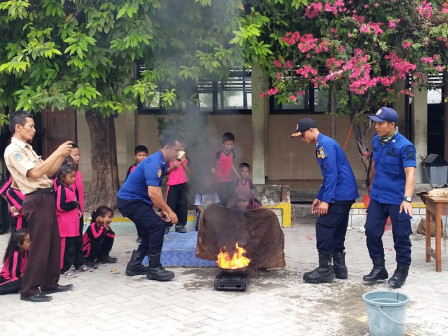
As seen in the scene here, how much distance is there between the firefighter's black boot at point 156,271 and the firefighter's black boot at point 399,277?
2.47m

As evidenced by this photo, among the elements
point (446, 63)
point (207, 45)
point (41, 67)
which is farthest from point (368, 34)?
point (41, 67)

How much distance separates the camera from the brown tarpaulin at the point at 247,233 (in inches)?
259

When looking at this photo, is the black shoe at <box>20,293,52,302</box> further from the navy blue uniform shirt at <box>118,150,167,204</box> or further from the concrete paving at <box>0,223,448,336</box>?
the navy blue uniform shirt at <box>118,150,167,204</box>

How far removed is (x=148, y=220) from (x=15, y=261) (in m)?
1.50

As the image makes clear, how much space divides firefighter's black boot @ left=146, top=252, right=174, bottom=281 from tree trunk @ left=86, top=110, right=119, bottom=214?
3.58 meters

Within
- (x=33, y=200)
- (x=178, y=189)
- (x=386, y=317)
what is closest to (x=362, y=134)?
(x=178, y=189)

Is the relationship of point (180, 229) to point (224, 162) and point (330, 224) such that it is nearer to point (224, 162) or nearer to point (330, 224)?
point (224, 162)

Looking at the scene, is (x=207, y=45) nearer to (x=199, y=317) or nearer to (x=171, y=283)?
(x=171, y=283)

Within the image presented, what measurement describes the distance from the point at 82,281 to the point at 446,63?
655 centimetres

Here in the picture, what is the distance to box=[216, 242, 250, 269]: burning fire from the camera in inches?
250

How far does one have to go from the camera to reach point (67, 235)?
6.75m

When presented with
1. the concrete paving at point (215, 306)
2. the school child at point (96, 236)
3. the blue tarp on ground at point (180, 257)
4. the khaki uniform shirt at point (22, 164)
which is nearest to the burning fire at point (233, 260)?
the concrete paving at point (215, 306)

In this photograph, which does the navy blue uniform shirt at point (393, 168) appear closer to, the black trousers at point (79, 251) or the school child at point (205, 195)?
the school child at point (205, 195)

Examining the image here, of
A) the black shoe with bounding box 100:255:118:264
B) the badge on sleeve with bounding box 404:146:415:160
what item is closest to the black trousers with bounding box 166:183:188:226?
the black shoe with bounding box 100:255:118:264
